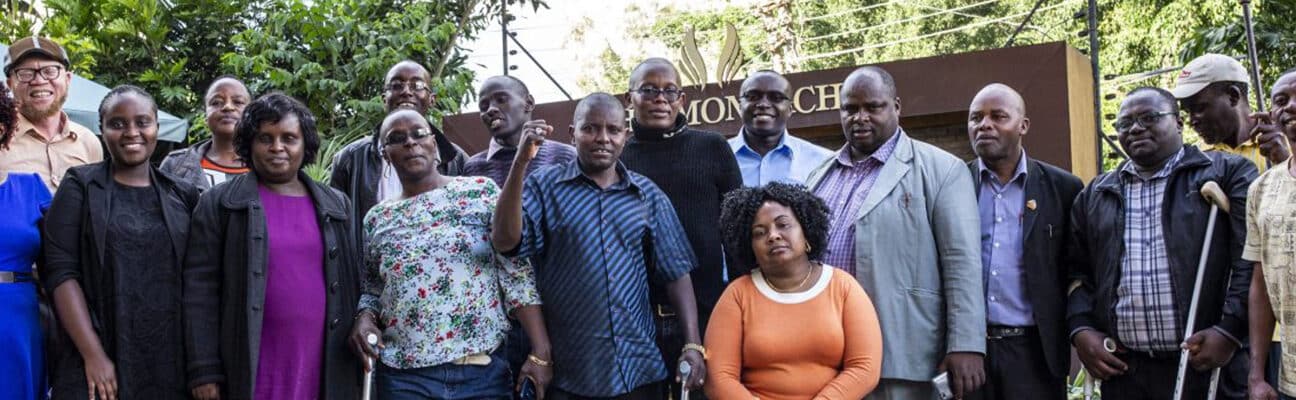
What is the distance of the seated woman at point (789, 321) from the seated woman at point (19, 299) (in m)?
2.47

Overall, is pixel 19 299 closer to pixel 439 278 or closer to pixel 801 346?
pixel 439 278

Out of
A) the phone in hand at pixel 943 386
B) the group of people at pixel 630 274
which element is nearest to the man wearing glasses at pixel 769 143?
the group of people at pixel 630 274

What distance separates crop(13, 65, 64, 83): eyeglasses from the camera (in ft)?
17.6

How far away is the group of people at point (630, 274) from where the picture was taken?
4.25m

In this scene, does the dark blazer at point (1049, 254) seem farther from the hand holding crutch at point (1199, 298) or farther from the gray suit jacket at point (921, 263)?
the hand holding crutch at point (1199, 298)

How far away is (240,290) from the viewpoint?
4180mm

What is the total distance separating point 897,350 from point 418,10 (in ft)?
38.6

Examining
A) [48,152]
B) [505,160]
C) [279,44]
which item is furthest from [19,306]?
[279,44]

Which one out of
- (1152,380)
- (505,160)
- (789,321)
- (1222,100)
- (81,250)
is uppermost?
(1222,100)

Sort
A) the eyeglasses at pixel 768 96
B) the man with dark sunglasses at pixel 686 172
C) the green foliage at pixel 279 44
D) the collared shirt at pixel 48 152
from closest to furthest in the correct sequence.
A: the man with dark sunglasses at pixel 686 172, the collared shirt at pixel 48 152, the eyeglasses at pixel 768 96, the green foliage at pixel 279 44

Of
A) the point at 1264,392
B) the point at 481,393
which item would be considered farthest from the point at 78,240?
the point at 1264,392

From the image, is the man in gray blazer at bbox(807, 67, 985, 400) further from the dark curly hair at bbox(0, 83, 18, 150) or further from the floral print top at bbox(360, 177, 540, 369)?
the dark curly hair at bbox(0, 83, 18, 150)

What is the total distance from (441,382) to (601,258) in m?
0.72

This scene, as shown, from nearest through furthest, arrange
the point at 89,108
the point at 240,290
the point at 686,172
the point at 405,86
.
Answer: the point at 240,290 < the point at 686,172 < the point at 405,86 < the point at 89,108
